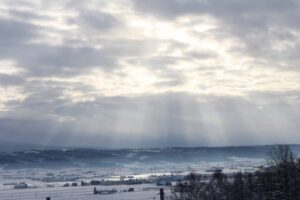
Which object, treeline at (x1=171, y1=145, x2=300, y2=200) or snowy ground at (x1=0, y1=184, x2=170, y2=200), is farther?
snowy ground at (x1=0, y1=184, x2=170, y2=200)

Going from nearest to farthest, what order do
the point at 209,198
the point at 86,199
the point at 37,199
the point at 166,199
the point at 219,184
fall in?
the point at 209,198, the point at 219,184, the point at 166,199, the point at 86,199, the point at 37,199

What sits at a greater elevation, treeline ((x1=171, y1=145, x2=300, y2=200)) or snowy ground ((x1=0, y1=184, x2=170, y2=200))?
treeline ((x1=171, y1=145, x2=300, y2=200))

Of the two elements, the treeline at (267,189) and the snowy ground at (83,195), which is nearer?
the treeline at (267,189)

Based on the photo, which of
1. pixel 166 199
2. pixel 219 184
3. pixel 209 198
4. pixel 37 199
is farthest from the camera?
pixel 37 199

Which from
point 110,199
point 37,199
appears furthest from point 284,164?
point 37,199

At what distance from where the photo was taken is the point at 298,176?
60.2 m

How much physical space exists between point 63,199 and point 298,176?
3366 cm

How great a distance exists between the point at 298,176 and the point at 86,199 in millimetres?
29854

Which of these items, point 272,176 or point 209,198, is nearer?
point 209,198

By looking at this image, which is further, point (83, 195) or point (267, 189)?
point (83, 195)

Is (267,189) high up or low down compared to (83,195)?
up

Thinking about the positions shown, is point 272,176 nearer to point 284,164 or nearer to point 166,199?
point 284,164

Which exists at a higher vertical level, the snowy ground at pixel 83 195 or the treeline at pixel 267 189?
the treeline at pixel 267 189

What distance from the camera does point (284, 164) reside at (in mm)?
53750
